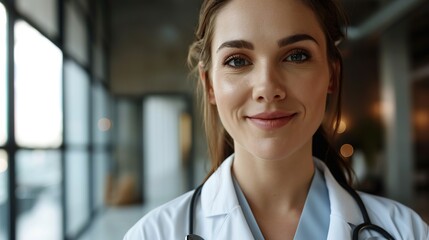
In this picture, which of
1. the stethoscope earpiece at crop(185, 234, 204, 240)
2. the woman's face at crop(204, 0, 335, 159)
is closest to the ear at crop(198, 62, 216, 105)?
the woman's face at crop(204, 0, 335, 159)

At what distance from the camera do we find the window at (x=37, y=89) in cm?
390

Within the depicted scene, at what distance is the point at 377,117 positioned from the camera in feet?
32.8

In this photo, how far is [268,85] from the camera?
36.8 inches

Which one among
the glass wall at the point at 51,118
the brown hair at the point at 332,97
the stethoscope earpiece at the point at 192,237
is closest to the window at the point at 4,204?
the glass wall at the point at 51,118

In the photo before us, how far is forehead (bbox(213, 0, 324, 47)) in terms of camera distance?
97 centimetres

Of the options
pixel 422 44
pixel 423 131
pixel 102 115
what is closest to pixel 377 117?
pixel 423 131

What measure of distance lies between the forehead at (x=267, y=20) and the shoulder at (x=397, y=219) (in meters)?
0.46

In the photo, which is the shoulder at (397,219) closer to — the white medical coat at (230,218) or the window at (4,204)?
the white medical coat at (230,218)

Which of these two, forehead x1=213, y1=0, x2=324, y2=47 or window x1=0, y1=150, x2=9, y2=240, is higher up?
forehead x1=213, y1=0, x2=324, y2=47

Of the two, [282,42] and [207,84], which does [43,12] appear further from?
[282,42]

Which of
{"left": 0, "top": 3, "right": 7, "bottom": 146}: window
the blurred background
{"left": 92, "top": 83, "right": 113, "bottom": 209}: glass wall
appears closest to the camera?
{"left": 0, "top": 3, "right": 7, "bottom": 146}: window

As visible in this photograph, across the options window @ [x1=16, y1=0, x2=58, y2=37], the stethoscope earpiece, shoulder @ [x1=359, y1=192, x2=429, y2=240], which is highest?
window @ [x1=16, y1=0, x2=58, y2=37]

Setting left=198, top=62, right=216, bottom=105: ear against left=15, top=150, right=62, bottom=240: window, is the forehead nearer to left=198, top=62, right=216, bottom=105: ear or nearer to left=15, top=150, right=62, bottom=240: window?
left=198, top=62, right=216, bottom=105: ear

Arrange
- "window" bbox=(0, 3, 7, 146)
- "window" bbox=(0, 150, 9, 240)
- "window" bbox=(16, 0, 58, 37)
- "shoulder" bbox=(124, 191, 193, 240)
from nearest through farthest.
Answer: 1. "shoulder" bbox=(124, 191, 193, 240)
2. "window" bbox=(0, 3, 7, 146)
3. "window" bbox=(0, 150, 9, 240)
4. "window" bbox=(16, 0, 58, 37)
